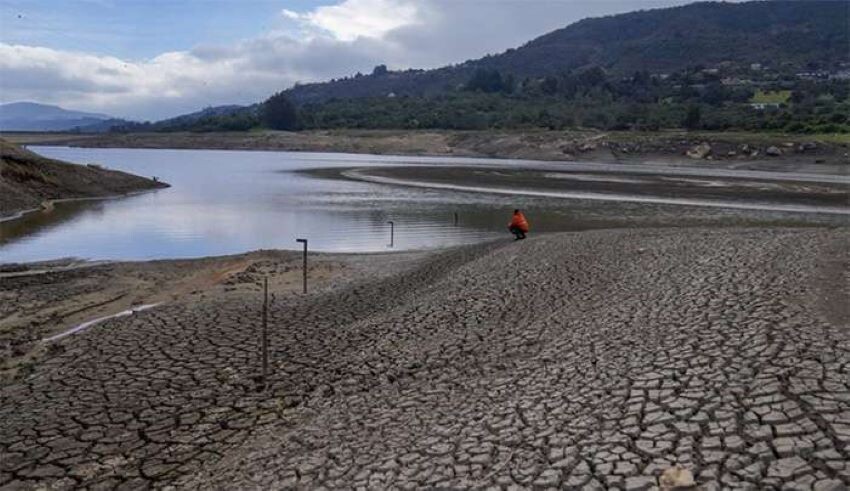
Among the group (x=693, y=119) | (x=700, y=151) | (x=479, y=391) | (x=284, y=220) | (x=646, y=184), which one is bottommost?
(x=284, y=220)

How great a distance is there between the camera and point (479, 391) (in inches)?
371

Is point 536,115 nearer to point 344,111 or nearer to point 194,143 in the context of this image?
point 344,111

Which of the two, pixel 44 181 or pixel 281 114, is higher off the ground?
pixel 281 114

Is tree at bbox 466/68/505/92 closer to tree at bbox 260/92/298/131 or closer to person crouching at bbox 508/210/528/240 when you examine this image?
tree at bbox 260/92/298/131

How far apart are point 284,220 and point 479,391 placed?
25249 mm

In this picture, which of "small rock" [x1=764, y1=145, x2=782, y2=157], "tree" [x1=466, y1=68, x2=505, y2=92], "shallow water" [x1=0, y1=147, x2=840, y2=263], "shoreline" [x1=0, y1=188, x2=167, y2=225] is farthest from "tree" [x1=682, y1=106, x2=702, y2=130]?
"tree" [x1=466, y1=68, x2=505, y2=92]

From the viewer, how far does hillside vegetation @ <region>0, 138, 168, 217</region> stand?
1371 inches

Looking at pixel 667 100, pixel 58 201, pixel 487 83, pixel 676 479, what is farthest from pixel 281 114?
pixel 676 479

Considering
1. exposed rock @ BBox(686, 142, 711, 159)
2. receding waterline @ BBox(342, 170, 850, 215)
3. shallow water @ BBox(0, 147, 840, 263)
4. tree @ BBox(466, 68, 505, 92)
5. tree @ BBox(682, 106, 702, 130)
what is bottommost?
shallow water @ BBox(0, 147, 840, 263)

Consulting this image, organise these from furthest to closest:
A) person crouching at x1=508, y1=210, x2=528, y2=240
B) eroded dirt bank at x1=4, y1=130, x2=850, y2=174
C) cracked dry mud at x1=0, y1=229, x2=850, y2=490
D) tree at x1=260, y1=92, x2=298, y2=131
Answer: tree at x1=260, y1=92, x2=298, y2=131, eroded dirt bank at x1=4, y1=130, x2=850, y2=174, person crouching at x1=508, y1=210, x2=528, y2=240, cracked dry mud at x1=0, y1=229, x2=850, y2=490

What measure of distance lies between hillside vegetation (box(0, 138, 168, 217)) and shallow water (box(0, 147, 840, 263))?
1.67 m

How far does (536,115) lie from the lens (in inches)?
4569

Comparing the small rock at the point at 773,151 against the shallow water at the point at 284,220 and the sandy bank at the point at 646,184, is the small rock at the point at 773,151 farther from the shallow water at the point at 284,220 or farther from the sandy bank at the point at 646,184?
the shallow water at the point at 284,220

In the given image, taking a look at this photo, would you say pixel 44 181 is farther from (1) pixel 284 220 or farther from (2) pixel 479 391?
(2) pixel 479 391
